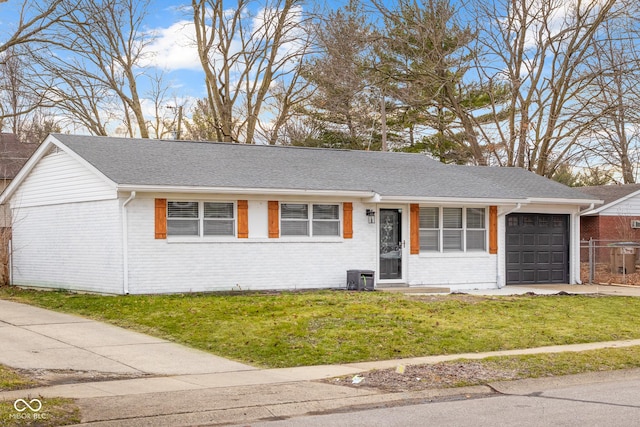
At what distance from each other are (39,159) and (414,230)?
11.2 metres

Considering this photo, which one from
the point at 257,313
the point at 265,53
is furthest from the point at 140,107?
the point at 257,313

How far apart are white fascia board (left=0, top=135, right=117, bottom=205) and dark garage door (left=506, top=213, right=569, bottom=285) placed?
13073 mm

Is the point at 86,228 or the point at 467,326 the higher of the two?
the point at 86,228

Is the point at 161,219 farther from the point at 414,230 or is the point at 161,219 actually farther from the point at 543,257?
the point at 543,257

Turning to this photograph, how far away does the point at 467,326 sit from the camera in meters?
14.6

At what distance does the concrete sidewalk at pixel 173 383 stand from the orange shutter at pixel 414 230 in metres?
9.56

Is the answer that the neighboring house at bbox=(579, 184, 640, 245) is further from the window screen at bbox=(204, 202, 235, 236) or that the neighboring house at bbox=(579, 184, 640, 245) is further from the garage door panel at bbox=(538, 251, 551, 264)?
the window screen at bbox=(204, 202, 235, 236)

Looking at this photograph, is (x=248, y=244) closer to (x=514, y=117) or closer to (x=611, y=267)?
(x=611, y=267)

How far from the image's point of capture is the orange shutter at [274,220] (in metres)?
21.0

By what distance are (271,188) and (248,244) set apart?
165 centimetres

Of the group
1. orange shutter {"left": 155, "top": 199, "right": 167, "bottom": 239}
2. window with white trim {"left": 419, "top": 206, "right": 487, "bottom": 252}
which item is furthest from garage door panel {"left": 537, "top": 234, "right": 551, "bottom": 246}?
orange shutter {"left": 155, "top": 199, "right": 167, "bottom": 239}

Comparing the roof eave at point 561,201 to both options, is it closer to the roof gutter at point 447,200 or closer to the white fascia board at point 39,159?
the roof gutter at point 447,200

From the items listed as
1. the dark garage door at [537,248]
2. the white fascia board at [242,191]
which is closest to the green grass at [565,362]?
the white fascia board at [242,191]

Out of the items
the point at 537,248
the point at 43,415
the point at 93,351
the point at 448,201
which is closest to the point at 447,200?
the point at 448,201
